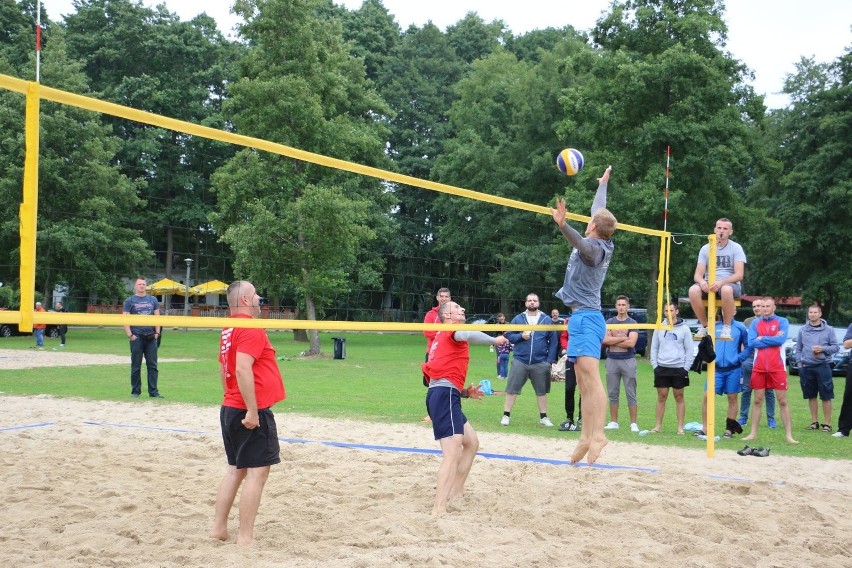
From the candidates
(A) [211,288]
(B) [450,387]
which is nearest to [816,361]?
(B) [450,387]

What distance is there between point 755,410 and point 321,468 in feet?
17.6

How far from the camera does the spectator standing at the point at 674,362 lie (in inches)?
389

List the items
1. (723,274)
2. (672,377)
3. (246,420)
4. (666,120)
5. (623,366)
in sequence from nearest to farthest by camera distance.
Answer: (246,420) < (723,274) < (672,377) < (623,366) < (666,120)

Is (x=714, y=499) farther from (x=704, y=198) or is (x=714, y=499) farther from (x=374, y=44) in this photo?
(x=374, y=44)

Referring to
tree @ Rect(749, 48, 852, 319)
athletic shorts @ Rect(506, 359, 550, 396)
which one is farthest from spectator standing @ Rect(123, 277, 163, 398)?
tree @ Rect(749, 48, 852, 319)

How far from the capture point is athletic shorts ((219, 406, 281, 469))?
493 cm

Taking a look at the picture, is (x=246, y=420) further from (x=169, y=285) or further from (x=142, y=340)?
(x=142, y=340)

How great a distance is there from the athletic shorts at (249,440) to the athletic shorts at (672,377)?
6.18 m

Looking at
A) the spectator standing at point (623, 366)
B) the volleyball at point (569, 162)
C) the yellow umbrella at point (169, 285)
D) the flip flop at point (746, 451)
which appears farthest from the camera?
the spectator standing at point (623, 366)

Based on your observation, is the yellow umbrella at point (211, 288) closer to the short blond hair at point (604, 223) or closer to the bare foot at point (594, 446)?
the short blond hair at point (604, 223)

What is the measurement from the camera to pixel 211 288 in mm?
6453

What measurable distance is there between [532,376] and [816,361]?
3623 millimetres

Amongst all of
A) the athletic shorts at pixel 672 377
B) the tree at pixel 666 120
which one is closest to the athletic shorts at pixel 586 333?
the athletic shorts at pixel 672 377

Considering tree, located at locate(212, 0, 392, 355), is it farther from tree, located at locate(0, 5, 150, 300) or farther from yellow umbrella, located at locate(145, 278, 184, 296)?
yellow umbrella, located at locate(145, 278, 184, 296)
